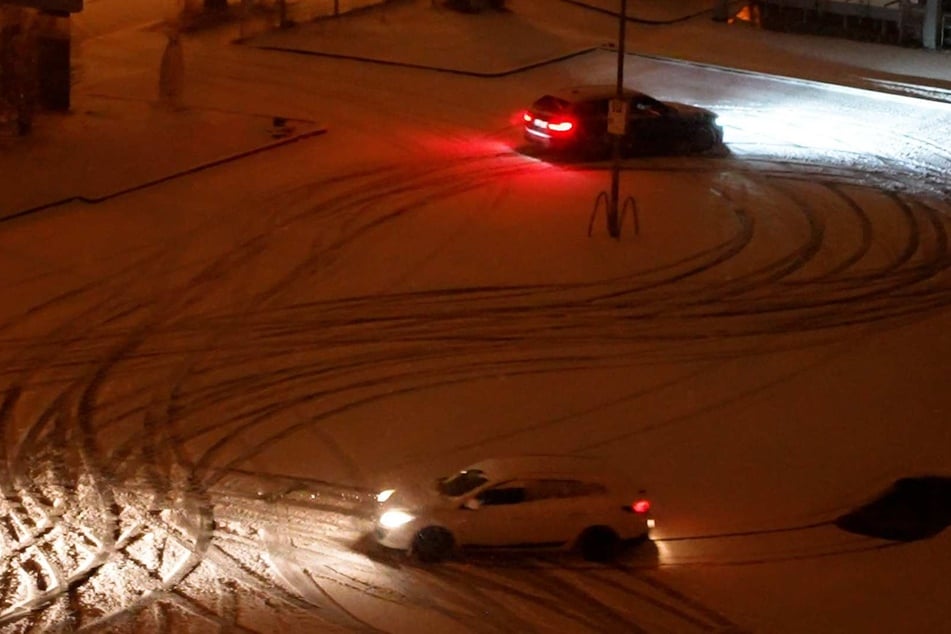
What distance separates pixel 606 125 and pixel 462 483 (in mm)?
14589

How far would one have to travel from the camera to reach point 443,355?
20.6m

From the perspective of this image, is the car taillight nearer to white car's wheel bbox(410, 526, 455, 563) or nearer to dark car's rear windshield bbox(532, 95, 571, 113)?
white car's wheel bbox(410, 526, 455, 563)

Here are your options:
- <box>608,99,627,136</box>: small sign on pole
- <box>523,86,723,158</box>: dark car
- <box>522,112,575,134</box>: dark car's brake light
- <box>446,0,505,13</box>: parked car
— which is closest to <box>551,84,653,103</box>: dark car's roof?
<box>523,86,723,158</box>: dark car

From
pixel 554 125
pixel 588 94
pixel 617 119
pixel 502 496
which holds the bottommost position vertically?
pixel 502 496

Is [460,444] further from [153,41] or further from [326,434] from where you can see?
[153,41]

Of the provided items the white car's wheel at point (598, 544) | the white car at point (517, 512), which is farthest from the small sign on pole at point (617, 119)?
the white car's wheel at point (598, 544)

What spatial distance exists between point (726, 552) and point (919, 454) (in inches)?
144

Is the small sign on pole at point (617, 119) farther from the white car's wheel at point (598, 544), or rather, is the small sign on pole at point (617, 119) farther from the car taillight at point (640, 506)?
the white car's wheel at point (598, 544)

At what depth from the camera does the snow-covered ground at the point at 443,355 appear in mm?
14680

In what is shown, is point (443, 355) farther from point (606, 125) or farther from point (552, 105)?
point (552, 105)

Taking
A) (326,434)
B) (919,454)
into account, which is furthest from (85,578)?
(919,454)

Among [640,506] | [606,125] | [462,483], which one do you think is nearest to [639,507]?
[640,506]

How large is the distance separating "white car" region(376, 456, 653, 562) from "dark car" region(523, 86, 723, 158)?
14334mm

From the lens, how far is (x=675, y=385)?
65.6 ft
